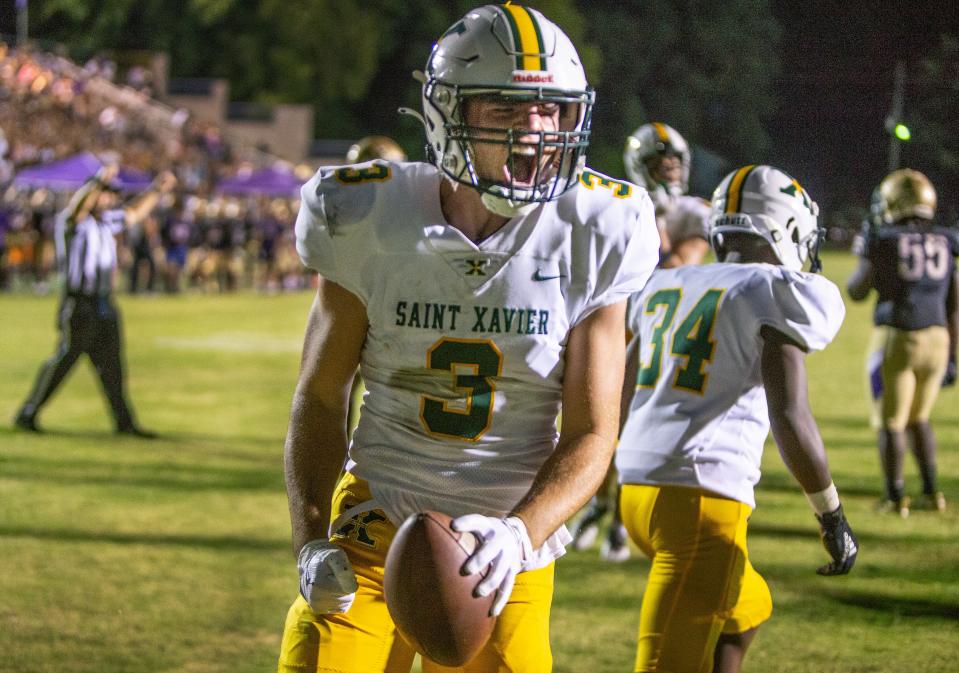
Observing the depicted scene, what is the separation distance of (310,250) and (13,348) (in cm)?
1283

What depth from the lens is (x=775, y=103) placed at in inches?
565

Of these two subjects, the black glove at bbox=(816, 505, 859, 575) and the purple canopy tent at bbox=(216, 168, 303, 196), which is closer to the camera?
the black glove at bbox=(816, 505, 859, 575)

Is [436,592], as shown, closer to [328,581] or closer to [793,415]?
[328,581]

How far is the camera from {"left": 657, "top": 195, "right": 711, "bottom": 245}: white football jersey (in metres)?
5.79

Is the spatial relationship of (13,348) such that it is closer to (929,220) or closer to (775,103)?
(775,103)

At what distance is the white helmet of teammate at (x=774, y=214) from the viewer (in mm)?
3527

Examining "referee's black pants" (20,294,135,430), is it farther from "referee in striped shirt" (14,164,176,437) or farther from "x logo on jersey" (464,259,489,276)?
"x logo on jersey" (464,259,489,276)

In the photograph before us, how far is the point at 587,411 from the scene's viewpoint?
8.06ft

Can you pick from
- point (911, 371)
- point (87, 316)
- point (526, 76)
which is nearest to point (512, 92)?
point (526, 76)

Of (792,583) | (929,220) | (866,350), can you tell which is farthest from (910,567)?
(866,350)

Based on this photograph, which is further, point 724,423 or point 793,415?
point 724,423

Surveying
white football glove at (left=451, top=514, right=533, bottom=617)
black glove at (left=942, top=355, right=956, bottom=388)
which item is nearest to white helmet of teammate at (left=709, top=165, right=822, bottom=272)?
white football glove at (left=451, top=514, right=533, bottom=617)

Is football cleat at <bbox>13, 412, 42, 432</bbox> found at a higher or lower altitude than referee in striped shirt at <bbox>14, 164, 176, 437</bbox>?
lower

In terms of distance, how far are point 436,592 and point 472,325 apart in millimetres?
578
